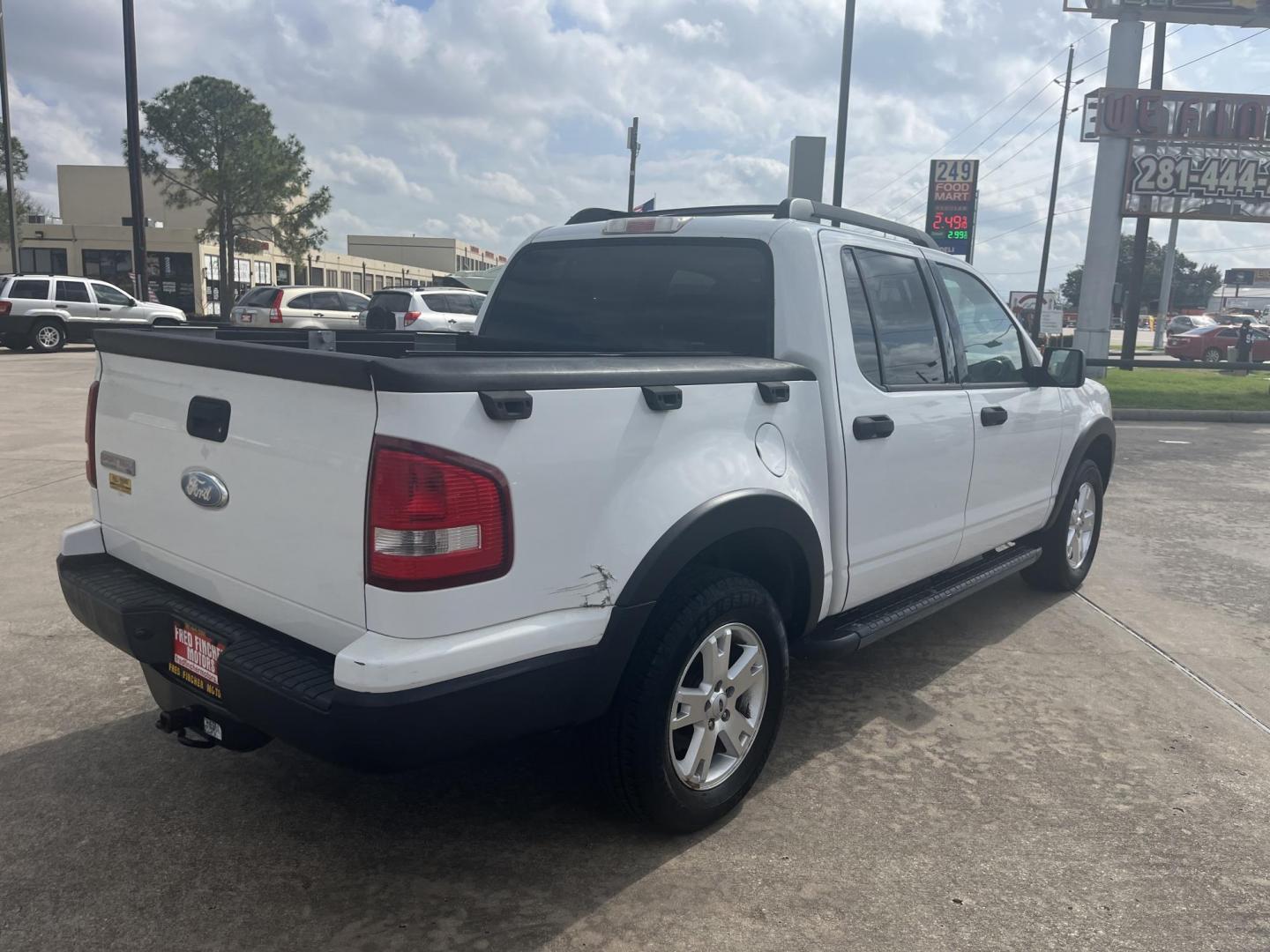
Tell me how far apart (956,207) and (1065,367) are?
22155 mm

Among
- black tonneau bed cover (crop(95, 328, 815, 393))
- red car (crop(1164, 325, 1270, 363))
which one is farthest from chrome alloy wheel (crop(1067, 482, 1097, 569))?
red car (crop(1164, 325, 1270, 363))

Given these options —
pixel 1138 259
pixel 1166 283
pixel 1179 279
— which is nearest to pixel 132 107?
pixel 1138 259

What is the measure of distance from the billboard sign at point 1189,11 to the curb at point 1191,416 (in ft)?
26.4

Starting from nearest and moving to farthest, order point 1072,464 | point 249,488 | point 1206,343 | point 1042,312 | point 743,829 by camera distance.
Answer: point 249,488
point 743,829
point 1072,464
point 1042,312
point 1206,343

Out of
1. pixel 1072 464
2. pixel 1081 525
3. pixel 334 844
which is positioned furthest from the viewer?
pixel 1081 525

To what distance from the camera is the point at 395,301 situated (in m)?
20.3

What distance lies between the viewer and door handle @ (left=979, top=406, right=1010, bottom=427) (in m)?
4.29

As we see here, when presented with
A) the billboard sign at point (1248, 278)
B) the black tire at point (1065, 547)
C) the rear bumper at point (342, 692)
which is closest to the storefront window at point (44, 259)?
the black tire at point (1065, 547)

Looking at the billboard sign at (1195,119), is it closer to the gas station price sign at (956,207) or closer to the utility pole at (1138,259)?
the utility pole at (1138,259)

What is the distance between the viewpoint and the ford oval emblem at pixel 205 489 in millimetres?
2654

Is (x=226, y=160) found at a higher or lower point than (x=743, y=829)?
higher

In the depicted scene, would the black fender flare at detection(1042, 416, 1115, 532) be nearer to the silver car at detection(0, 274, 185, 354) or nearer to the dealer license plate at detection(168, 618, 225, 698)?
the dealer license plate at detection(168, 618, 225, 698)

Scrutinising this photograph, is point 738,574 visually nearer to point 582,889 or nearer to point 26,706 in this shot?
point 582,889

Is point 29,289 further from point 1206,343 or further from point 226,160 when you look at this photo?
point 1206,343
